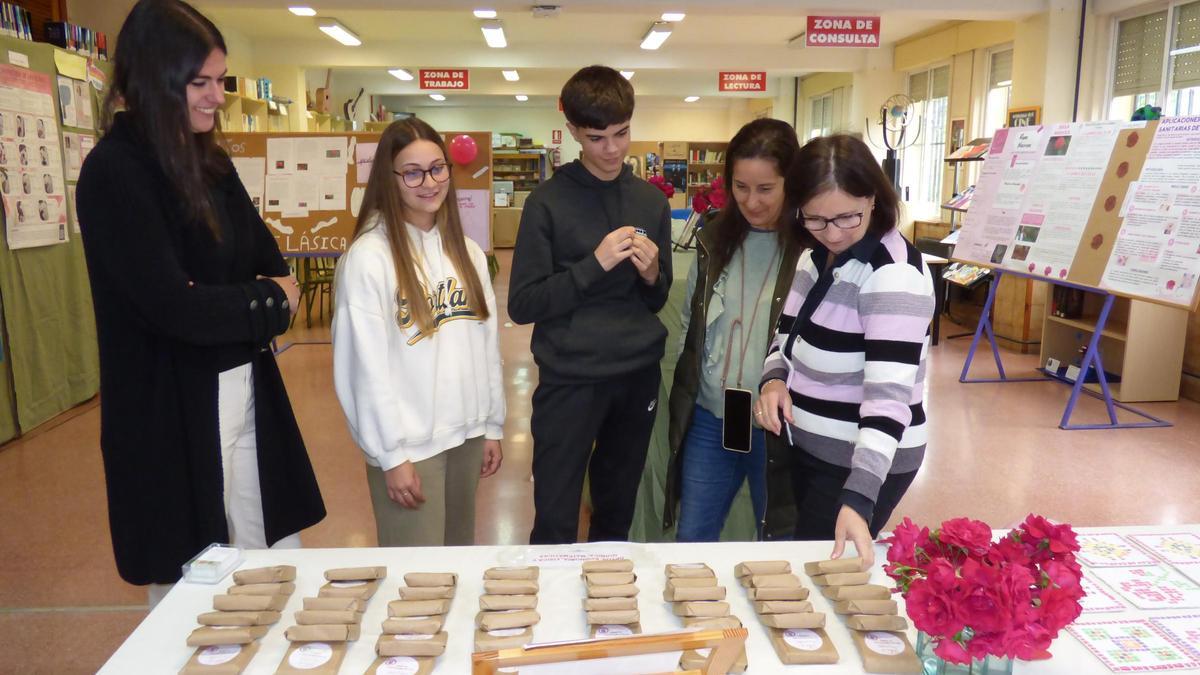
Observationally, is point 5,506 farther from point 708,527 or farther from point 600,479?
point 708,527

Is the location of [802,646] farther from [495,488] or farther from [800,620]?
[495,488]

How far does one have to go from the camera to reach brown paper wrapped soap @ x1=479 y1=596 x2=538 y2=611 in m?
1.23

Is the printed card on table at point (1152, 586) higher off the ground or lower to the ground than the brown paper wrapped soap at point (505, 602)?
lower

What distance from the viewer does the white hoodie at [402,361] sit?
174 cm

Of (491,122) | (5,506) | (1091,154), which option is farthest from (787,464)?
(491,122)

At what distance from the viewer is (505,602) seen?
1.24 m

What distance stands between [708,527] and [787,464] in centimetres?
49

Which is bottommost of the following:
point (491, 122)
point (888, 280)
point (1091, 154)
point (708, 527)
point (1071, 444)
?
point (1071, 444)

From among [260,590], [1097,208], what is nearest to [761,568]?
[260,590]

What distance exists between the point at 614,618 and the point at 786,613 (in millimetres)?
242

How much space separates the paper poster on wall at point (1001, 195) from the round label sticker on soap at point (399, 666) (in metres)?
5.23

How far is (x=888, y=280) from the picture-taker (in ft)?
4.72

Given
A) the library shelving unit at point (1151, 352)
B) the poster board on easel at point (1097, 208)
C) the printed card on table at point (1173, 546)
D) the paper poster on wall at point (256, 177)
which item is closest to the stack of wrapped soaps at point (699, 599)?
the printed card on table at point (1173, 546)

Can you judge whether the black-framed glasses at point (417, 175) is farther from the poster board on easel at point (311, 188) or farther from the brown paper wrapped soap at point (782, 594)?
the poster board on easel at point (311, 188)
